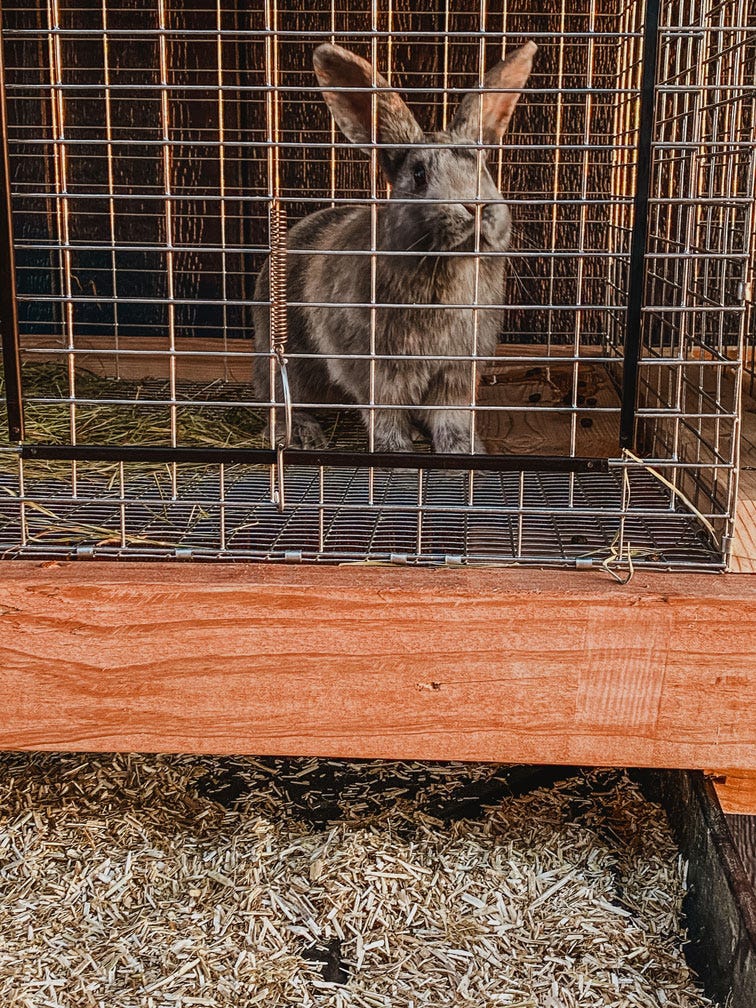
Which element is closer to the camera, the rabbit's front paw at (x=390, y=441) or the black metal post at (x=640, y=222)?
the black metal post at (x=640, y=222)

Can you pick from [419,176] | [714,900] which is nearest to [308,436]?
[419,176]

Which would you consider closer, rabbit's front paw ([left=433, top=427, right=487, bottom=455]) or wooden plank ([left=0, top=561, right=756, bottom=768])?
wooden plank ([left=0, top=561, right=756, bottom=768])

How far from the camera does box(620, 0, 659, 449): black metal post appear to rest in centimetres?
170

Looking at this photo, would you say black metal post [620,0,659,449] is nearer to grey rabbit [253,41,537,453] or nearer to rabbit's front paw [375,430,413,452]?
grey rabbit [253,41,537,453]

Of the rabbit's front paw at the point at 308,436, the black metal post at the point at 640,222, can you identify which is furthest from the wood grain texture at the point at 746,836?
the rabbit's front paw at the point at 308,436

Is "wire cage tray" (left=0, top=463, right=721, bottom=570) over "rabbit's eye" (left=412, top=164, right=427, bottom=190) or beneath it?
beneath

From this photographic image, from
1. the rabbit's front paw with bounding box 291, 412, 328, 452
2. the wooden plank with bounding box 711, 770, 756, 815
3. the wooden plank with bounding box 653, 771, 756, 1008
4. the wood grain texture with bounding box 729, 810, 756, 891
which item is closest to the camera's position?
the wooden plank with bounding box 653, 771, 756, 1008

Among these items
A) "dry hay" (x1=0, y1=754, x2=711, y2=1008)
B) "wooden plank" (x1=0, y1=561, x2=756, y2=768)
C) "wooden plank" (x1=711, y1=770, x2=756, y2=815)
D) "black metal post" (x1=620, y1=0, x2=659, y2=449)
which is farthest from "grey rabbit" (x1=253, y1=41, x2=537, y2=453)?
"wooden plank" (x1=711, y1=770, x2=756, y2=815)

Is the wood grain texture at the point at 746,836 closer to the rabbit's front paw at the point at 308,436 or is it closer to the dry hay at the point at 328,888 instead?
the dry hay at the point at 328,888

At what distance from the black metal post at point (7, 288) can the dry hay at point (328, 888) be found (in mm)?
814

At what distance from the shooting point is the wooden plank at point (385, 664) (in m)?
1.78

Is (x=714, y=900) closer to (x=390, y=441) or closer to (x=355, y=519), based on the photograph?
(x=355, y=519)

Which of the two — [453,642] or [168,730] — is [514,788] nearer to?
A: [453,642]

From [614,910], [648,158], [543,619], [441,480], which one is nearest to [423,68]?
[441,480]
